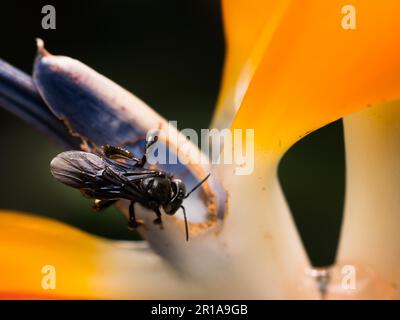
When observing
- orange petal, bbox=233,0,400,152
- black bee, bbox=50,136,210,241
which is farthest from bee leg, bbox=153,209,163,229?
orange petal, bbox=233,0,400,152

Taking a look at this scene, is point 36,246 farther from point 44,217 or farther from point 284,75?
point 284,75

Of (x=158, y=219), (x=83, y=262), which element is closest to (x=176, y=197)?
(x=158, y=219)

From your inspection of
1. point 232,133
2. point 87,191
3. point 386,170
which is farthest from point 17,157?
point 386,170

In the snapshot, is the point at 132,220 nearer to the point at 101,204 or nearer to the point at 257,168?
the point at 101,204

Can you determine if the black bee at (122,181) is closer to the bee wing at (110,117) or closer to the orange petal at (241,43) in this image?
the bee wing at (110,117)

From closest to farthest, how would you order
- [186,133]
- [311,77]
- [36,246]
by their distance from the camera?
1. [311,77]
2. [36,246]
3. [186,133]

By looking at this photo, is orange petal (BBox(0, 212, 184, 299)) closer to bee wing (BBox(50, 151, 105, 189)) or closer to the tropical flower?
the tropical flower

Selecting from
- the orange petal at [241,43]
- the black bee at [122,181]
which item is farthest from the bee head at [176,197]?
the orange petal at [241,43]
